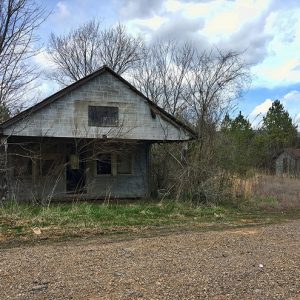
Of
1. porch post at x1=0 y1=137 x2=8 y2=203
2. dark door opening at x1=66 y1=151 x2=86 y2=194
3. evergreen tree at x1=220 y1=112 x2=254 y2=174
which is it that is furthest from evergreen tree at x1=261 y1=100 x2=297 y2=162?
porch post at x1=0 y1=137 x2=8 y2=203

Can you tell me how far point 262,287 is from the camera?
6.45 metres

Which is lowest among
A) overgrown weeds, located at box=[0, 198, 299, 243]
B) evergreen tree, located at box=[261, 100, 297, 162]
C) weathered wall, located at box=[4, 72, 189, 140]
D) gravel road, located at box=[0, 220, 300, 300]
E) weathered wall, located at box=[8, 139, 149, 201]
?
gravel road, located at box=[0, 220, 300, 300]

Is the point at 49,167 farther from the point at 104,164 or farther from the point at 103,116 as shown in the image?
the point at 103,116

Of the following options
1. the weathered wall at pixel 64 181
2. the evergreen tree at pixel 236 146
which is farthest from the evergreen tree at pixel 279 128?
the weathered wall at pixel 64 181

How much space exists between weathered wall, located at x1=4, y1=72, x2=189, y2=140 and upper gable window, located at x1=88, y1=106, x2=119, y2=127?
17 centimetres

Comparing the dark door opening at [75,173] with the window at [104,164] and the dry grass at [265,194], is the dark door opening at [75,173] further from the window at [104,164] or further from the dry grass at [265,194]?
the dry grass at [265,194]

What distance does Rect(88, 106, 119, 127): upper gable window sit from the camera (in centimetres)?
1902

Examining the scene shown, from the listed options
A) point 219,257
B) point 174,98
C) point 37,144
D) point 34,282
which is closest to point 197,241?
point 219,257

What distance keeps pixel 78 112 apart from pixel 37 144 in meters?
2.45

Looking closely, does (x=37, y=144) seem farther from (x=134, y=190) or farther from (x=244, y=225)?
(x=244, y=225)

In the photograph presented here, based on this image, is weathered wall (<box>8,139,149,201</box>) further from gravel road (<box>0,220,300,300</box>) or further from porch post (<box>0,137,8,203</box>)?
gravel road (<box>0,220,300,300</box>)

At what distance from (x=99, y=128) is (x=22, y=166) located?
3.76 metres

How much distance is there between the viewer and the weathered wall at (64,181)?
64.7 feet

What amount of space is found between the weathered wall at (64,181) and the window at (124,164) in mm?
198
